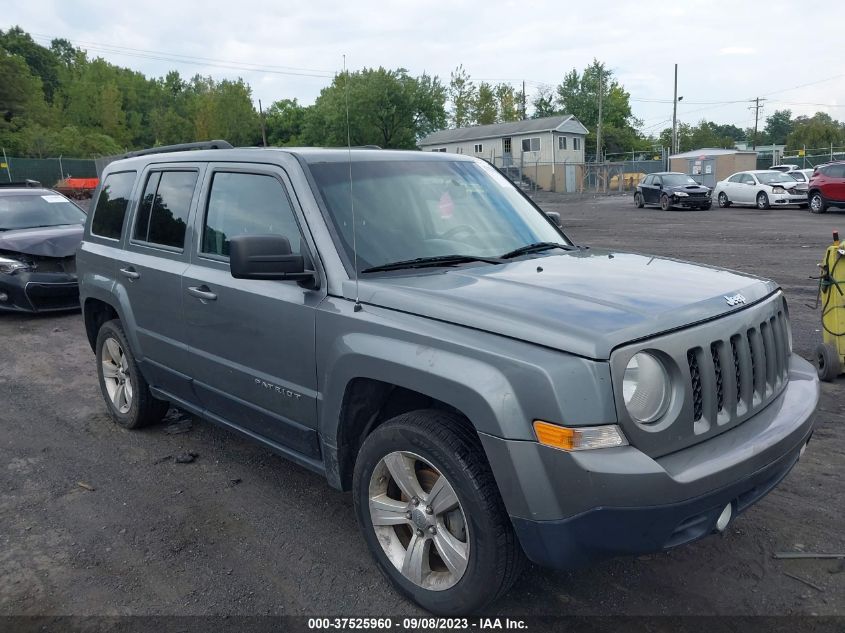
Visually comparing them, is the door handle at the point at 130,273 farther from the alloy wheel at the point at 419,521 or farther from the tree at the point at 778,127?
the tree at the point at 778,127

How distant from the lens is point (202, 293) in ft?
12.8

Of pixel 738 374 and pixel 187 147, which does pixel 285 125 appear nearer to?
pixel 187 147

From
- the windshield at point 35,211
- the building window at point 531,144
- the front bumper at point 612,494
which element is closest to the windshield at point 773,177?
the windshield at point 35,211

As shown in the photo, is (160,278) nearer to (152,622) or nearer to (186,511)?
(186,511)

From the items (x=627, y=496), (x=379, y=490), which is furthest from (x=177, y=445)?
(x=627, y=496)

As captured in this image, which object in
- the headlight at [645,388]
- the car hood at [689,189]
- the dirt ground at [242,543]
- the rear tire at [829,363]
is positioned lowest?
the dirt ground at [242,543]

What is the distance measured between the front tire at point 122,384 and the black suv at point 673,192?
2685 cm

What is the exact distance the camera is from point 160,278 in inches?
171

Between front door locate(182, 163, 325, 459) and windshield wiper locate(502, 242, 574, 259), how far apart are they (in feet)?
3.55

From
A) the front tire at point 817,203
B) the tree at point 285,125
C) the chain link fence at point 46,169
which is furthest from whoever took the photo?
the tree at point 285,125

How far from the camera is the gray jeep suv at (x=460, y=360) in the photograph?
243cm

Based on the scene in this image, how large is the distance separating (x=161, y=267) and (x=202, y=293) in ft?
1.98

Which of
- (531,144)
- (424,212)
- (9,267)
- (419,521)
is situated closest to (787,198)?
(9,267)

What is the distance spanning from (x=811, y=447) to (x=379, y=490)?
3.08m
